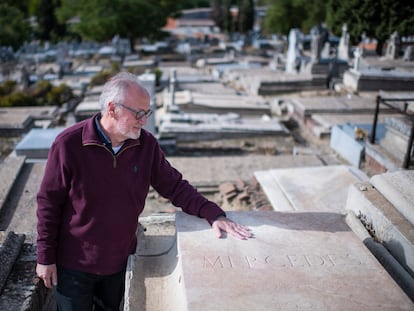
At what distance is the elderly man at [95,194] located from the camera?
2439 mm

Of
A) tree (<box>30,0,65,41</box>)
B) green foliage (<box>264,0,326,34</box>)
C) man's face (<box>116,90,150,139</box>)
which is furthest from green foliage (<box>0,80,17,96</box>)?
tree (<box>30,0,65,41</box>)

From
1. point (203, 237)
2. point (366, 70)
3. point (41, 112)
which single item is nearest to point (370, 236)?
point (203, 237)

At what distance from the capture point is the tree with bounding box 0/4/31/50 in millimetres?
28812

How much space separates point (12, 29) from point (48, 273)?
31.2 meters

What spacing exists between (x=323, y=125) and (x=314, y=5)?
23.6 metres

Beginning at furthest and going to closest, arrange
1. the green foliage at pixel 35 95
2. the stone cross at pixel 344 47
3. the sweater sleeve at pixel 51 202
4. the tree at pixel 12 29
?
the tree at pixel 12 29, the stone cross at pixel 344 47, the green foliage at pixel 35 95, the sweater sleeve at pixel 51 202

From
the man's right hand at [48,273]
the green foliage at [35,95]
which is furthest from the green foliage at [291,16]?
the man's right hand at [48,273]

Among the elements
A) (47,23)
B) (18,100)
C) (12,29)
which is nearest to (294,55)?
(18,100)

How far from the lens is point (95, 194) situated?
246 cm

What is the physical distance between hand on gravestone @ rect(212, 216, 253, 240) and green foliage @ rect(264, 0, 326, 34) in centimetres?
3147

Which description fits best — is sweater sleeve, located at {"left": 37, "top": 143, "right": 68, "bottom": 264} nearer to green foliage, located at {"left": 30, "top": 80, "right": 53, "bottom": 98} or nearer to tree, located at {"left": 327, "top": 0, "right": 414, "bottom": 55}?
green foliage, located at {"left": 30, "top": 80, "right": 53, "bottom": 98}

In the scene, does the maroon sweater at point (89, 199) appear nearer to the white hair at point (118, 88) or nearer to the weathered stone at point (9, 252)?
the white hair at point (118, 88)

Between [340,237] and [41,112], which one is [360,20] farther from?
[340,237]

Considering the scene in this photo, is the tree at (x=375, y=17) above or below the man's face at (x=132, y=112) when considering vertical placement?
above
